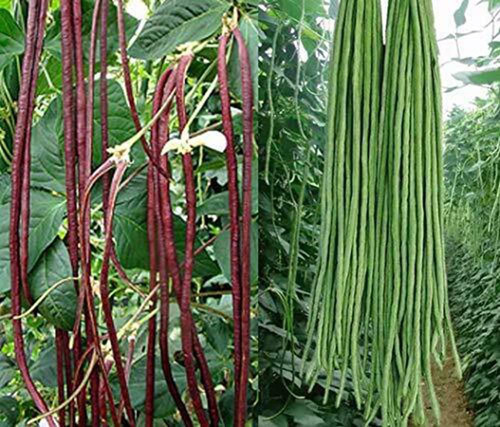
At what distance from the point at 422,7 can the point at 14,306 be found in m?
0.47

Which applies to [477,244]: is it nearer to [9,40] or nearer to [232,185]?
[232,185]

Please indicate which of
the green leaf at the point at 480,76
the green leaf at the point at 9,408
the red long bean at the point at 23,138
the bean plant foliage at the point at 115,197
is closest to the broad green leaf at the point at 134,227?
the bean plant foliage at the point at 115,197

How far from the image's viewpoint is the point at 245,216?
0.69 metres

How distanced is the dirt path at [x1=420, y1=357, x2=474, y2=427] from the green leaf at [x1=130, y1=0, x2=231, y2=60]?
0.40 m

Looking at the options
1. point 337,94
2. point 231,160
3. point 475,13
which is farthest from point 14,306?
point 475,13

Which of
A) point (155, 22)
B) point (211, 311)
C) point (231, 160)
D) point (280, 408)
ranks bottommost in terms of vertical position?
point (280, 408)

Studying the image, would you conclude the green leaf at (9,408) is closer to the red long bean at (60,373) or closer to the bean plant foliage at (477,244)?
the red long bean at (60,373)

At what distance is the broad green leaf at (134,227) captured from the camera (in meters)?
0.73

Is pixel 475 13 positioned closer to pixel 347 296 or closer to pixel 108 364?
pixel 347 296

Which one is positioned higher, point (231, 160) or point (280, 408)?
point (231, 160)

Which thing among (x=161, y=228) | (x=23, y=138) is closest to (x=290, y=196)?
(x=161, y=228)

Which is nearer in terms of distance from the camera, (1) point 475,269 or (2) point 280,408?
(1) point 475,269

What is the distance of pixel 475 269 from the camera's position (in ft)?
2.36

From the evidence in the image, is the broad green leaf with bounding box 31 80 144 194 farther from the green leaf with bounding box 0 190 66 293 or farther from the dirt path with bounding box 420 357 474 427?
the dirt path with bounding box 420 357 474 427
